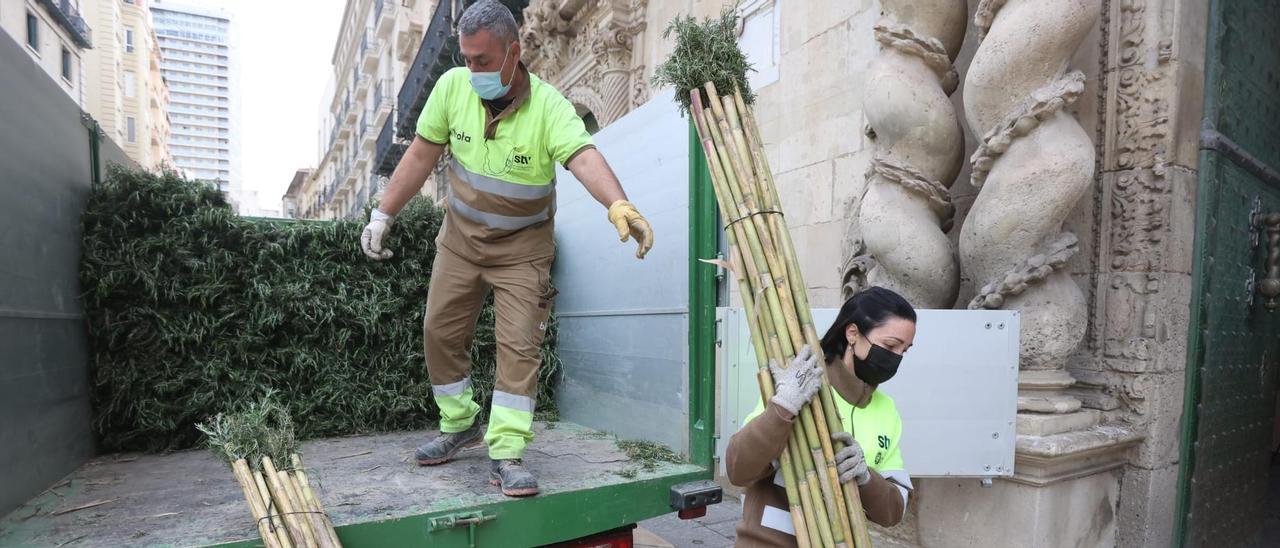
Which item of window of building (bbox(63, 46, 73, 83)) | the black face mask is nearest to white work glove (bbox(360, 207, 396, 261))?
the black face mask

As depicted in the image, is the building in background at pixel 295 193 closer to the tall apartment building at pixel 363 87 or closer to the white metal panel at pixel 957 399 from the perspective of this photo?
the tall apartment building at pixel 363 87

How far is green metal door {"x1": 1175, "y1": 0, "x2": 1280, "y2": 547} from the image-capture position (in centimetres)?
343

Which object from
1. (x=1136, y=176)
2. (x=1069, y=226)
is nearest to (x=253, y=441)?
(x=1069, y=226)

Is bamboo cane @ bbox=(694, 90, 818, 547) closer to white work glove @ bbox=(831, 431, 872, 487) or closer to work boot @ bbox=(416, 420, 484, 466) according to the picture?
white work glove @ bbox=(831, 431, 872, 487)

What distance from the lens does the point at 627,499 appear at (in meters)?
2.30

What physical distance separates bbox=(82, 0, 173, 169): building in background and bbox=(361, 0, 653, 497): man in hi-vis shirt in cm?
3526

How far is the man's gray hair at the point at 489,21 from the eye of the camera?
7.86 feet

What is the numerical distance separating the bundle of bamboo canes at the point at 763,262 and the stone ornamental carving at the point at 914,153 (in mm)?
1687

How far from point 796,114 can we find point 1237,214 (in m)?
2.58

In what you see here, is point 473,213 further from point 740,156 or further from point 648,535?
point 648,535

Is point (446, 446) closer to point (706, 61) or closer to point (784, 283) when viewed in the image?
point (784, 283)

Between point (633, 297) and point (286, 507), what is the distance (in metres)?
1.67

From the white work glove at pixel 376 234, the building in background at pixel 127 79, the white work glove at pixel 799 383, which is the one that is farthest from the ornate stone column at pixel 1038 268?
the building in background at pixel 127 79

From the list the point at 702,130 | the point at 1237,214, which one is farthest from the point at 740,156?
the point at 1237,214
